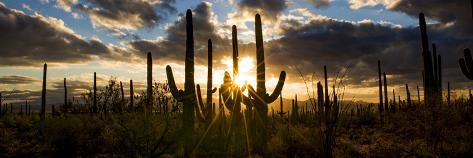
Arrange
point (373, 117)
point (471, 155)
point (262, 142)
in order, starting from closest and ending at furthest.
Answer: point (471, 155) → point (262, 142) → point (373, 117)

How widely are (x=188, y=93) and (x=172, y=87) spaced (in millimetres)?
545

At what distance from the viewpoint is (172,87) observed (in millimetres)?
13680

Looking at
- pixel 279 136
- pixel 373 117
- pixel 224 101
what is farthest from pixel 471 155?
pixel 373 117

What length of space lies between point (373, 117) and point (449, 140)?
Answer: 41.3 ft

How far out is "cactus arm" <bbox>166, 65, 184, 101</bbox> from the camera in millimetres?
13578

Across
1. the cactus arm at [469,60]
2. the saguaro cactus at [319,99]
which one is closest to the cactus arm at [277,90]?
the saguaro cactus at [319,99]

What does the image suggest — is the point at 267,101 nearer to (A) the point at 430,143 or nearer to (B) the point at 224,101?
(B) the point at 224,101

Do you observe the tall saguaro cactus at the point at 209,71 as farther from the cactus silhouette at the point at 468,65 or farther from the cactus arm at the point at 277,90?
the cactus silhouette at the point at 468,65

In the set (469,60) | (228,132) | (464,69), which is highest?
(469,60)

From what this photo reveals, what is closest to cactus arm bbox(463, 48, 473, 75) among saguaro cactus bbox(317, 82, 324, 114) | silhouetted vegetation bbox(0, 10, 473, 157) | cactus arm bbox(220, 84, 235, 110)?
silhouetted vegetation bbox(0, 10, 473, 157)

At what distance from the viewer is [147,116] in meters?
10.8

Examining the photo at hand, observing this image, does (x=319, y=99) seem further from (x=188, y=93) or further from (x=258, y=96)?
(x=188, y=93)

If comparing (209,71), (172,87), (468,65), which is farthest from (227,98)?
(468,65)

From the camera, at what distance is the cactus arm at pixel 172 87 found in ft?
44.5
